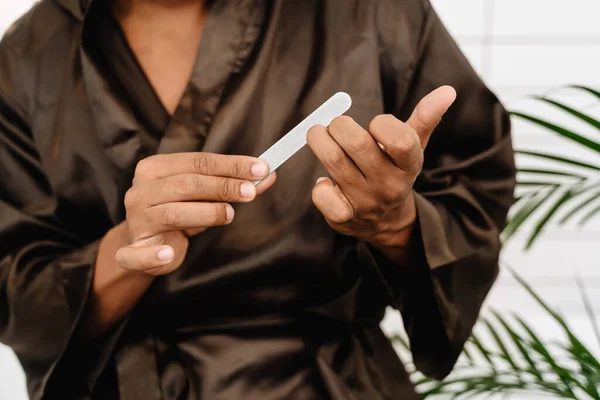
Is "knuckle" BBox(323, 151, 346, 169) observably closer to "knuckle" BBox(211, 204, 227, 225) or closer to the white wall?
"knuckle" BBox(211, 204, 227, 225)

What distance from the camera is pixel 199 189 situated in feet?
1.71

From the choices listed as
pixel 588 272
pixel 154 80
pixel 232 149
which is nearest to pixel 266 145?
pixel 232 149

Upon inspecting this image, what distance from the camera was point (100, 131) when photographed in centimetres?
66

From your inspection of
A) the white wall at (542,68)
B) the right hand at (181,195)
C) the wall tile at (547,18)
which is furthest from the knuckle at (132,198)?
the wall tile at (547,18)

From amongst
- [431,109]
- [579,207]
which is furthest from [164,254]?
[579,207]

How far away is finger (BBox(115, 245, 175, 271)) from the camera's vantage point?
515 mm

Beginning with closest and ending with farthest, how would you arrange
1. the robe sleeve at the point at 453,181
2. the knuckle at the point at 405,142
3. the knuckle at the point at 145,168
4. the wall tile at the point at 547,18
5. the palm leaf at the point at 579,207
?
1. the knuckle at the point at 405,142
2. the knuckle at the point at 145,168
3. the robe sleeve at the point at 453,181
4. the palm leaf at the point at 579,207
5. the wall tile at the point at 547,18

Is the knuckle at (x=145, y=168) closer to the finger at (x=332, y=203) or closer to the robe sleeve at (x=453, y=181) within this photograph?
the finger at (x=332, y=203)

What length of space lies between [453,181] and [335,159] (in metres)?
0.27

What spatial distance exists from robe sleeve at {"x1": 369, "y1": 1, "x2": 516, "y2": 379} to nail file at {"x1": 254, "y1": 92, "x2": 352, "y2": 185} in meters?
0.20

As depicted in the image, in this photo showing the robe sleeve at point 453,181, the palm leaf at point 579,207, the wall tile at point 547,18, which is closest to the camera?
the robe sleeve at point 453,181

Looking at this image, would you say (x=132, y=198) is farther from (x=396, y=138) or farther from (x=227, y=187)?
(x=396, y=138)

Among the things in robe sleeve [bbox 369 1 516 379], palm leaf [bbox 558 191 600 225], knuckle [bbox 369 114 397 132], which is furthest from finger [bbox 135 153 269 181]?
palm leaf [bbox 558 191 600 225]

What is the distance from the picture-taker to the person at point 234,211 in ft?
2.10
